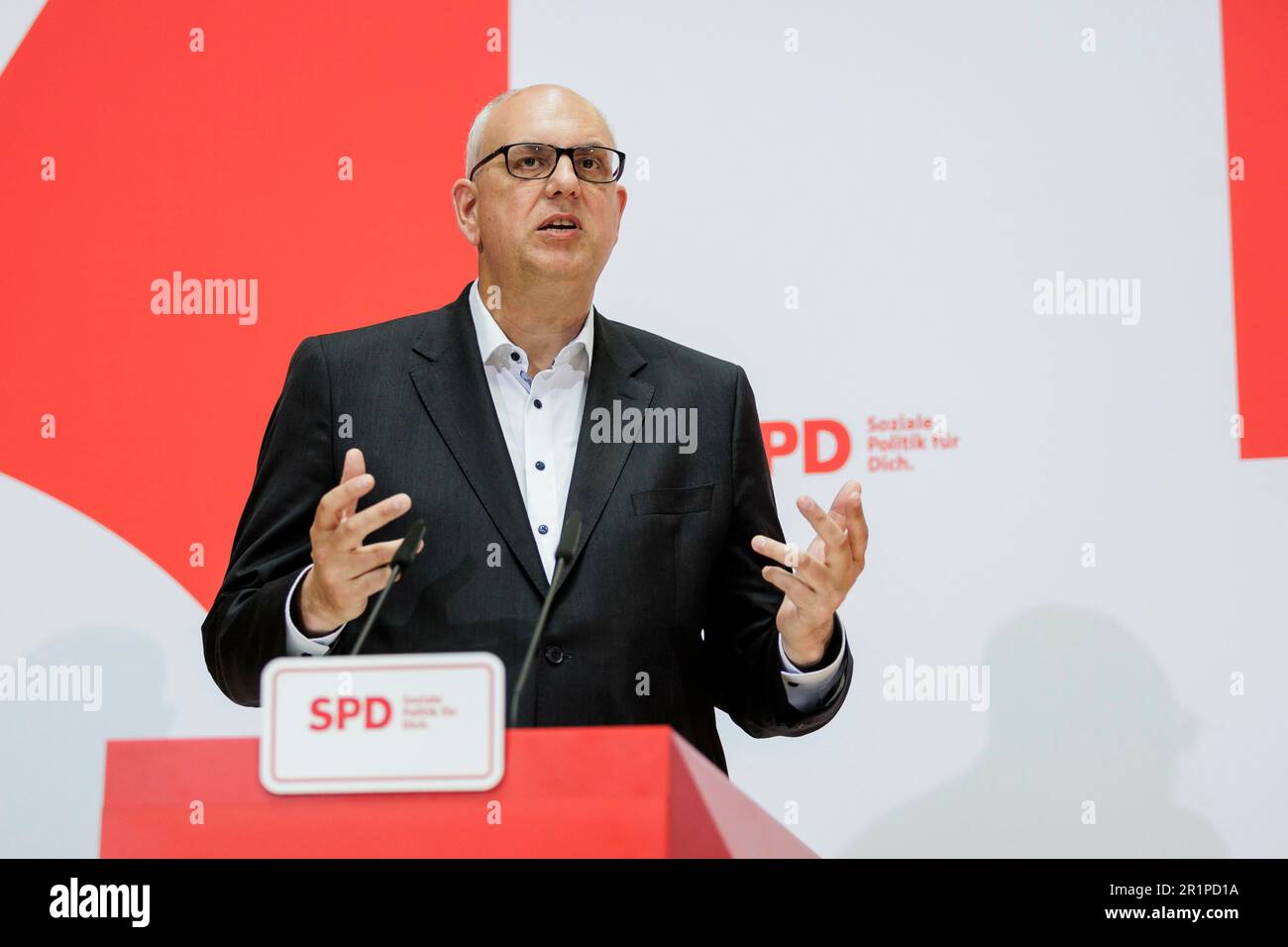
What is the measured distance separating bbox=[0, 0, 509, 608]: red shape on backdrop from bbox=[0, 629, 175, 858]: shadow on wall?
0.27 metres

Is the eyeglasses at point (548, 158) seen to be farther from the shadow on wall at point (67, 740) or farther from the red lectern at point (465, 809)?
the shadow on wall at point (67, 740)

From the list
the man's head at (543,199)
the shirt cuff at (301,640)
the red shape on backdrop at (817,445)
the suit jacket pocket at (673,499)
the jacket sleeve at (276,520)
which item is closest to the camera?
the shirt cuff at (301,640)

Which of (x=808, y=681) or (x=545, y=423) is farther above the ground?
(x=545, y=423)

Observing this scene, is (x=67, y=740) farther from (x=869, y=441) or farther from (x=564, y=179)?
(x=869, y=441)

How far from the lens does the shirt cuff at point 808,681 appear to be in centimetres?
209

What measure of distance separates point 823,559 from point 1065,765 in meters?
1.24

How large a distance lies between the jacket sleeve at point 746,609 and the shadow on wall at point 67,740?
1326 millimetres

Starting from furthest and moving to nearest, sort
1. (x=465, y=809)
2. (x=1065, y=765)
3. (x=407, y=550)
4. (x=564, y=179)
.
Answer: (x=1065, y=765) → (x=564, y=179) → (x=407, y=550) → (x=465, y=809)

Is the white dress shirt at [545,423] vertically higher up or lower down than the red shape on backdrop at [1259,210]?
lower down

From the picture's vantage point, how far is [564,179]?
228cm

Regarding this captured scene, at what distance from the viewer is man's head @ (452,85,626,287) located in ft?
7.46

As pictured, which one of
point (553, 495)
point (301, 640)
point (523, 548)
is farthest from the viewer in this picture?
point (553, 495)

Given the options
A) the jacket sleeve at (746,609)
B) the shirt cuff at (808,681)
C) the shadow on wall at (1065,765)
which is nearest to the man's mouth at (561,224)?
the jacket sleeve at (746,609)

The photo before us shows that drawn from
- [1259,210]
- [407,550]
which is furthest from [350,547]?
[1259,210]
